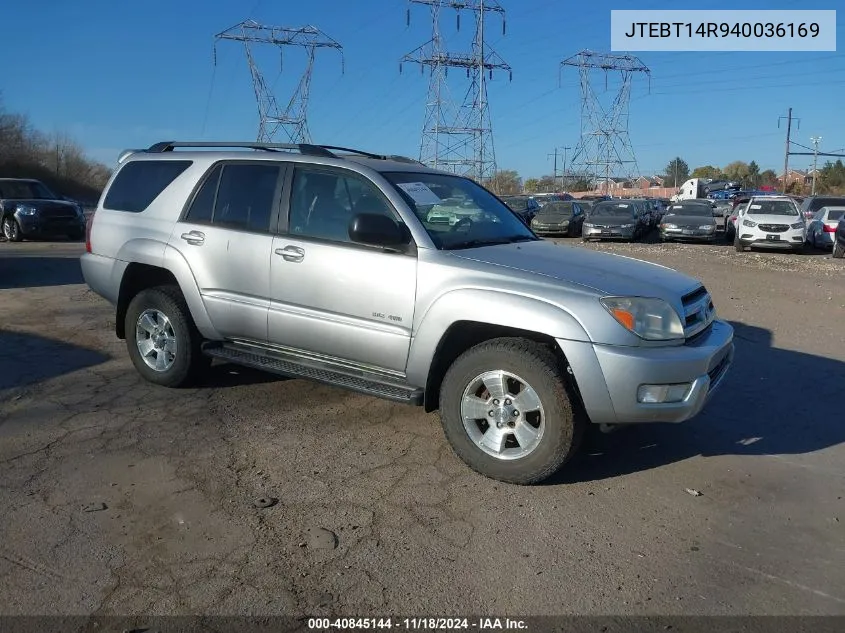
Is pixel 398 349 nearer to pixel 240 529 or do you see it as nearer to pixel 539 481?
pixel 539 481

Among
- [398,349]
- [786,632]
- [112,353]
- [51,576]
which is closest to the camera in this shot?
→ [786,632]

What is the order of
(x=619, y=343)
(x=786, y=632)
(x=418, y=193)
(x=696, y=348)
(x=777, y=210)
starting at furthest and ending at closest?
(x=777, y=210), (x=418, y=193), (x=696, y=348), (x=619, y=343), (x=786, y=632)

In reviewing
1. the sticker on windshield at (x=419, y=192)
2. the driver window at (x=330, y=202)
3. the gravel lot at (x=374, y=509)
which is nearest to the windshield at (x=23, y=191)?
the gravel lot at (x=374, y=509)

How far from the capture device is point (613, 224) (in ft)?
77.8

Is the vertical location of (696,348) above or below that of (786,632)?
above

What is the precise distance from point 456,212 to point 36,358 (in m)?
4.25

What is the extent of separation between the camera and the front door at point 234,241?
497 cm

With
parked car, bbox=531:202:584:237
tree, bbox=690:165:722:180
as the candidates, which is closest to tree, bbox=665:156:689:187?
tree, bbox=690:165:722:180

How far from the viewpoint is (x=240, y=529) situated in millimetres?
3496

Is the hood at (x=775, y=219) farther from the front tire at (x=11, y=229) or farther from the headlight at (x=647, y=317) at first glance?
the front tire at (x=11, y=229)

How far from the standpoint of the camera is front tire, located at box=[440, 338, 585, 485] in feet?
12.7

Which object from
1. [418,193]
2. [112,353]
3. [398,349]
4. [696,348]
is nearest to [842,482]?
[696,348]

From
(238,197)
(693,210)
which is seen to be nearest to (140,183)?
(238,197)

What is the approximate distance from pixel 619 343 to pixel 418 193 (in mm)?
1725
